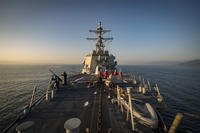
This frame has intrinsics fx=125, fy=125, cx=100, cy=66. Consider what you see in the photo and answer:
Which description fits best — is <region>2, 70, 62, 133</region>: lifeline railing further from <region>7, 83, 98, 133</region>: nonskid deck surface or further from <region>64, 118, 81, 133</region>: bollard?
<region>64, 118, 81, 133</region>: bollard

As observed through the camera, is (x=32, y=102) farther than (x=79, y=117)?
Yes

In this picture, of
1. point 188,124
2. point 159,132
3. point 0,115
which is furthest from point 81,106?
point 0,115

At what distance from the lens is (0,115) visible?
757 inches

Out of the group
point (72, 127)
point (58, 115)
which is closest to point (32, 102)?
point (58, 115)

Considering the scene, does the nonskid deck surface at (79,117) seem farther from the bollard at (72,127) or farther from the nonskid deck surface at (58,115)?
the bollard at (72,127)

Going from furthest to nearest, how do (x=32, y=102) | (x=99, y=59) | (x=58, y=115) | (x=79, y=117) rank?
(x=99, y=59)
(x=32, y=102)
(x=58, y=115)
(x=79, y=117)

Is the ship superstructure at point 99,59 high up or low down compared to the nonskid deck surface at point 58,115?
up

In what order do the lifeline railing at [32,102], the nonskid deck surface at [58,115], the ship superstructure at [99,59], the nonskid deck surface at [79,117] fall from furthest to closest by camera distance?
the ship superstructure at [99,59]
the lifeline railing at [32,102]
the nonskid deck surface at [58,115]
the nonskid deck surface at [79,117]

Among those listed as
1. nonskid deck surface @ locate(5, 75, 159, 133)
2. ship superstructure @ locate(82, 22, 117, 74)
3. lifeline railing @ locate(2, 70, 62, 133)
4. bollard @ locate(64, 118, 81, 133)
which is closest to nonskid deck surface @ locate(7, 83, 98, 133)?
nonskid deck surface @ locate(5, 75, 159, 133)

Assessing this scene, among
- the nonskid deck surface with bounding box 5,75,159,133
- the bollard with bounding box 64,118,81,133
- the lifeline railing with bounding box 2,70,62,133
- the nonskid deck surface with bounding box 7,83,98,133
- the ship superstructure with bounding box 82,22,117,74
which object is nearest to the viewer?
the bollard with bounding box 64,118,81,133

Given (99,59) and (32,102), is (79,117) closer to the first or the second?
(32,102)

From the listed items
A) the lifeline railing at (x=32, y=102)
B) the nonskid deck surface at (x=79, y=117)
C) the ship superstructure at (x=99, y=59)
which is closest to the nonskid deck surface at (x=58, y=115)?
the nonskid deck surface at (x=79, y=117)

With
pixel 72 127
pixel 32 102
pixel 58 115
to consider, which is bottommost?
pixel 58 115

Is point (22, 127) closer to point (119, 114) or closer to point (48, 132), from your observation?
point (48, 132)
